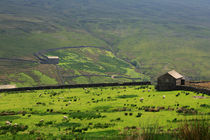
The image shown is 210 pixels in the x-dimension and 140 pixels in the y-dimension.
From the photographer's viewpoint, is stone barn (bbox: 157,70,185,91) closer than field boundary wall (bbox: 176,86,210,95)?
No

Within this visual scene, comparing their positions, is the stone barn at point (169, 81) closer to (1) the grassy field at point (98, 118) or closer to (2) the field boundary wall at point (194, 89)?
(2) the field boundary wall at point (194, 89)

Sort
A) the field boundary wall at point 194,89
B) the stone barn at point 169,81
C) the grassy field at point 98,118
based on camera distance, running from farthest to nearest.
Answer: the stone barn at point 169,81 < the field boundary wall at point 194,89 < the grassy field at point 98,118

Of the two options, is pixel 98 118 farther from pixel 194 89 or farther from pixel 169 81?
pixel 169 81

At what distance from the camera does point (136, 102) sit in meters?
50.6

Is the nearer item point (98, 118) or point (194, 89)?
point (98, 118)

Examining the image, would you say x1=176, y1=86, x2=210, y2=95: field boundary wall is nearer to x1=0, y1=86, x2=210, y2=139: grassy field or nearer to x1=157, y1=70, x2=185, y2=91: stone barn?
x1=157, y1=70, x2=185, y2=91: stone barn

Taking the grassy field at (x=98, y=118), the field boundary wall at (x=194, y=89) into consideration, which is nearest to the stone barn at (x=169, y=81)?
the field boundary wall at (x=194, y=89)

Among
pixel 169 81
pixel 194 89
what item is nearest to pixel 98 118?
pixel 194 89

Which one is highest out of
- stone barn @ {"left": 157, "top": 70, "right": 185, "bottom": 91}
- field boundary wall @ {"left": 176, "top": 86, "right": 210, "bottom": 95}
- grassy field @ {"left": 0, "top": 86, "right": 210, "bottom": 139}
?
stone barn @ {"left": 157, "top": 70, "right": 185, "bottom": 91}

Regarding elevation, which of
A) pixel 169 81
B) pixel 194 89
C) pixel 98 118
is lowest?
pixel 98 118

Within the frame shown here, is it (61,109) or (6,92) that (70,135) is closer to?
(61,109)

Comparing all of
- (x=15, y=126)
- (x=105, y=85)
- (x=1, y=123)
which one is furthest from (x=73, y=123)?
(x=105, y=85)

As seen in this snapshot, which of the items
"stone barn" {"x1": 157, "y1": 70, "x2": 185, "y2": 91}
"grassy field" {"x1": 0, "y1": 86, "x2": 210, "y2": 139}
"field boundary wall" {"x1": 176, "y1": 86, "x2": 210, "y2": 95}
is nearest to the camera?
"grassy field" {"x1": 0, "y1": 86, "x2": 210, "y2": 139}

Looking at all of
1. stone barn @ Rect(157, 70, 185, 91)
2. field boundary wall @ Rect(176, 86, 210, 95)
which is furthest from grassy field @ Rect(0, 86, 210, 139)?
stone barn @ Rect(157, 70, 185, 91)
